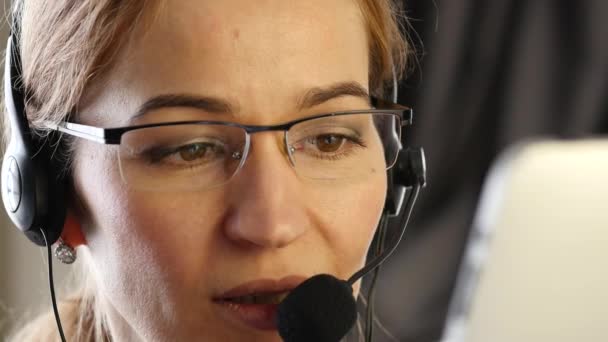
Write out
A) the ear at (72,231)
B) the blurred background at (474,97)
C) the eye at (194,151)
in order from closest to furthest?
the eye at (194,151) < the ear at (72,231) < the blurred background at (474,97)

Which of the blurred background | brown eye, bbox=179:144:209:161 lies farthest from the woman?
the blurred background

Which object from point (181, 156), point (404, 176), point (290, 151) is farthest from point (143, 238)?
point (404, 176)

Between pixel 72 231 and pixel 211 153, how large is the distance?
0.26 m

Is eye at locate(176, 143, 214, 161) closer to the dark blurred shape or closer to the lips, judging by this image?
the lips

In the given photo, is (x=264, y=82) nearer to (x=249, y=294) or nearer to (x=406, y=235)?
(x=249, y=294)

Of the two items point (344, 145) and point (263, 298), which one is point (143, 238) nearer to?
point (263, 298)

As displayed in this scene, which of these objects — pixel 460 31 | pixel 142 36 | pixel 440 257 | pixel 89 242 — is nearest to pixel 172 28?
pixel 142 36

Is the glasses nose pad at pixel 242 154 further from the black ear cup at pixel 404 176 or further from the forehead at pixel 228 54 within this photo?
the black ear cup at pixel 404 176

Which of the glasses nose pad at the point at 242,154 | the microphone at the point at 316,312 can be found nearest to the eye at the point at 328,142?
the glasses nose pad at the point at 242,154

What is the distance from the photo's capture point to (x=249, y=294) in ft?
3.32

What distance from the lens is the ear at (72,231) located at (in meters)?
1.16

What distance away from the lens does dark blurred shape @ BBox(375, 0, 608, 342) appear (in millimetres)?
1890

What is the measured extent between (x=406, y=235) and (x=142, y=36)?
111 cm

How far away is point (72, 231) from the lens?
1.16m
